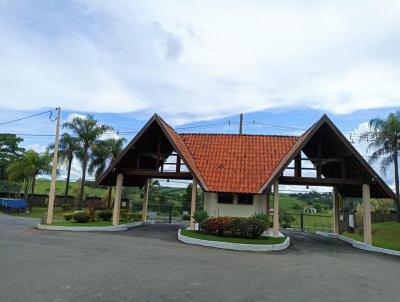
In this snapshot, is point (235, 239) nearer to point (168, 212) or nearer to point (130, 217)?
point (130, 217)

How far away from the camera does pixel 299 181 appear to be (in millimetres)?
20938

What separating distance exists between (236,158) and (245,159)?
56 centimetres

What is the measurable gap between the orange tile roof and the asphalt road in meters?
6.28

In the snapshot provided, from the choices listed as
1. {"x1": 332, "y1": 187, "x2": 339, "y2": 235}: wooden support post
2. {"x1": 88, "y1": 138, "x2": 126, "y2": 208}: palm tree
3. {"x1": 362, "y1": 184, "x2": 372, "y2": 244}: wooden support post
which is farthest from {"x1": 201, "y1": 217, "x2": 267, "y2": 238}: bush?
{"x1": 88, "y1": 138, "x2": 126, "y2": 208}: palm tree

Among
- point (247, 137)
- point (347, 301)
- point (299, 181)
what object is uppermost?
point (247, 137)

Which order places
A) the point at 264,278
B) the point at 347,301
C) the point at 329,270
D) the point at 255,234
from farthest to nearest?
the point at 255,234 → the point at 329,270 → the point at 264,278 → the point at 347,301

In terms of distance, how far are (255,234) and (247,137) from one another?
897 cm

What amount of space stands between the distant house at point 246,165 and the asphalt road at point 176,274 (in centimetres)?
558

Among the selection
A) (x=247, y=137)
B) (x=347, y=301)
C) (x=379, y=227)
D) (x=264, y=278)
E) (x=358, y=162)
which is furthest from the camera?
(x=379, y=227)

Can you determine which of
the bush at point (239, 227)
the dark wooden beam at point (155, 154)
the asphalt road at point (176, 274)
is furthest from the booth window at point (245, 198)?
the asphalt road at point (176, 274)

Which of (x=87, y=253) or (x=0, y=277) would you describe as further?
(x=87, y=253)

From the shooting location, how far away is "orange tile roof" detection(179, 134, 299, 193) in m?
21.0

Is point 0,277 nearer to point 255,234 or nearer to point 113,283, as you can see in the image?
point 113,283

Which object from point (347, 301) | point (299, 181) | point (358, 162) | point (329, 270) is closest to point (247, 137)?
point (299, 181)
